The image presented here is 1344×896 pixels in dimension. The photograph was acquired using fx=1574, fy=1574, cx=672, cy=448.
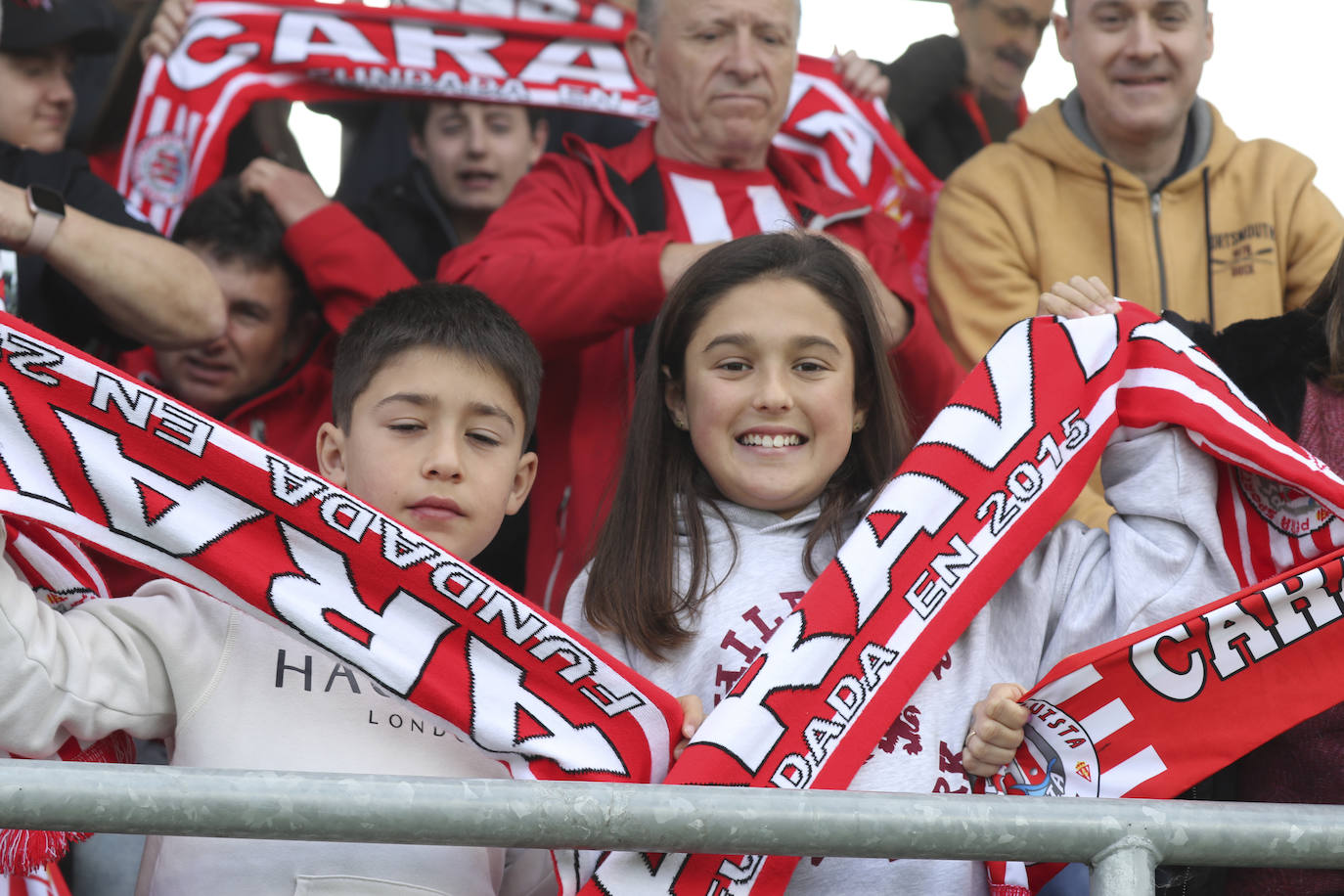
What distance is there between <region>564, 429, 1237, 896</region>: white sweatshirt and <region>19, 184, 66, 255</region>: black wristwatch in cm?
121

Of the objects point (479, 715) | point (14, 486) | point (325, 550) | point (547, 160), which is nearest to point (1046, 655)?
point (479, 715)

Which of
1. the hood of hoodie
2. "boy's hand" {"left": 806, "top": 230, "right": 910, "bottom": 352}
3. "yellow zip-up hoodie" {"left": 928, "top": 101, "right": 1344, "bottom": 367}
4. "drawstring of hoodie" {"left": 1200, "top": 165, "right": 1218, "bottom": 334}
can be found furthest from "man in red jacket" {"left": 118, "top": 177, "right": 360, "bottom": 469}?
"drawstring of hoodie" {"left": 1200, "top": 165, "right": 1218, "bottom": 334}

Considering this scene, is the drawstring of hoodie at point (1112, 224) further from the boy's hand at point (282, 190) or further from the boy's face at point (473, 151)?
the boy's hand at point (282, 190)

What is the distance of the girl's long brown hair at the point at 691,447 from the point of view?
241cm

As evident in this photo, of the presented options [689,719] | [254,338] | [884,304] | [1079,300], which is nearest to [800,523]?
[689,719]

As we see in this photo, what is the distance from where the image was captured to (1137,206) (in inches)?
138

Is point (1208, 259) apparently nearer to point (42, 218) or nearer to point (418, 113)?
point (418, 113)

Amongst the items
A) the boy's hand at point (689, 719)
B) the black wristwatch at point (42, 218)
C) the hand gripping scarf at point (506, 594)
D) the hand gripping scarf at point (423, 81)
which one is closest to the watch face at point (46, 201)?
the black wristwatch at point (42, 218)

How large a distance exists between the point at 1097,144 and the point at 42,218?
223cm

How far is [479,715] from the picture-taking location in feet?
6.70

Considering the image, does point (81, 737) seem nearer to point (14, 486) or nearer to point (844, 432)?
point (14, 486)

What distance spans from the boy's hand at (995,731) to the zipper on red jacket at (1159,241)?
60.2 inches

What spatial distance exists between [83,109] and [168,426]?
1719 mm

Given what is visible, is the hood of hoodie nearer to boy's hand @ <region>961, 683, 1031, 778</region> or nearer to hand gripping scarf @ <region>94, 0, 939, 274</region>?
hand gripping scarf @ <region>94, 0, 939, 274</region>
